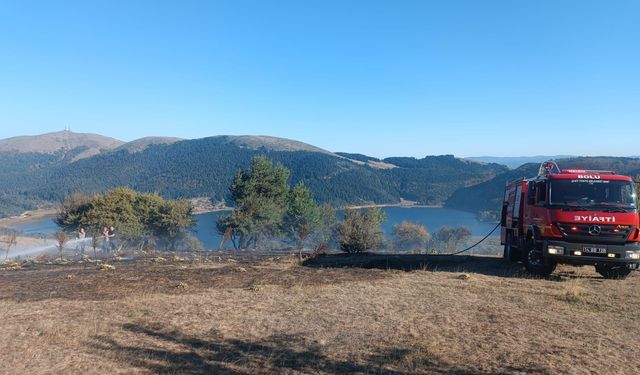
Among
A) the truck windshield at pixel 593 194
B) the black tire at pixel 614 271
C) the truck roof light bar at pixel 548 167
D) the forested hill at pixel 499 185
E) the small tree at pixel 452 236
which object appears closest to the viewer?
the truck windshield at pixel 593 194

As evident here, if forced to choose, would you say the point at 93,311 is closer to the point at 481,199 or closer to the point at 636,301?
the point at 636,301

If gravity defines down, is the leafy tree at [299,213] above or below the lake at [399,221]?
above

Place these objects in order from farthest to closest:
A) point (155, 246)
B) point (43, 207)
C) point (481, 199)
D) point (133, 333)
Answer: point (43, 207) < point (481, 199) < point (155, 246) < point (133, 333)

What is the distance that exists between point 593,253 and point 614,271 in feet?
5.79

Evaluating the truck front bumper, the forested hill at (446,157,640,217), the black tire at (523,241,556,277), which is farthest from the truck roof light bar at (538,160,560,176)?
the forested hill at (446,157,640,217)

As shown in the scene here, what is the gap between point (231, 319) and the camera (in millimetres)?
8617

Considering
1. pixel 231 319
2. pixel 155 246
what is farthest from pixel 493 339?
pixel 155 246

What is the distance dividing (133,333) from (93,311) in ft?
6.16

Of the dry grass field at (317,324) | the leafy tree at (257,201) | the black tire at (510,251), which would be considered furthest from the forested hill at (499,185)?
the dry grass field at (317,324)

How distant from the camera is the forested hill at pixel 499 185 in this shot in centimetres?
6706

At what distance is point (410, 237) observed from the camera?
206 feet

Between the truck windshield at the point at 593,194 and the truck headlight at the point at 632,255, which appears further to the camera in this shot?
the truck windshield at the point at 593,194

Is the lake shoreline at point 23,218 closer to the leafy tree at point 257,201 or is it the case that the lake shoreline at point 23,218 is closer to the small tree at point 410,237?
the leafy tree at point 257,201

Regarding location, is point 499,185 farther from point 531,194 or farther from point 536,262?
point 536,262
